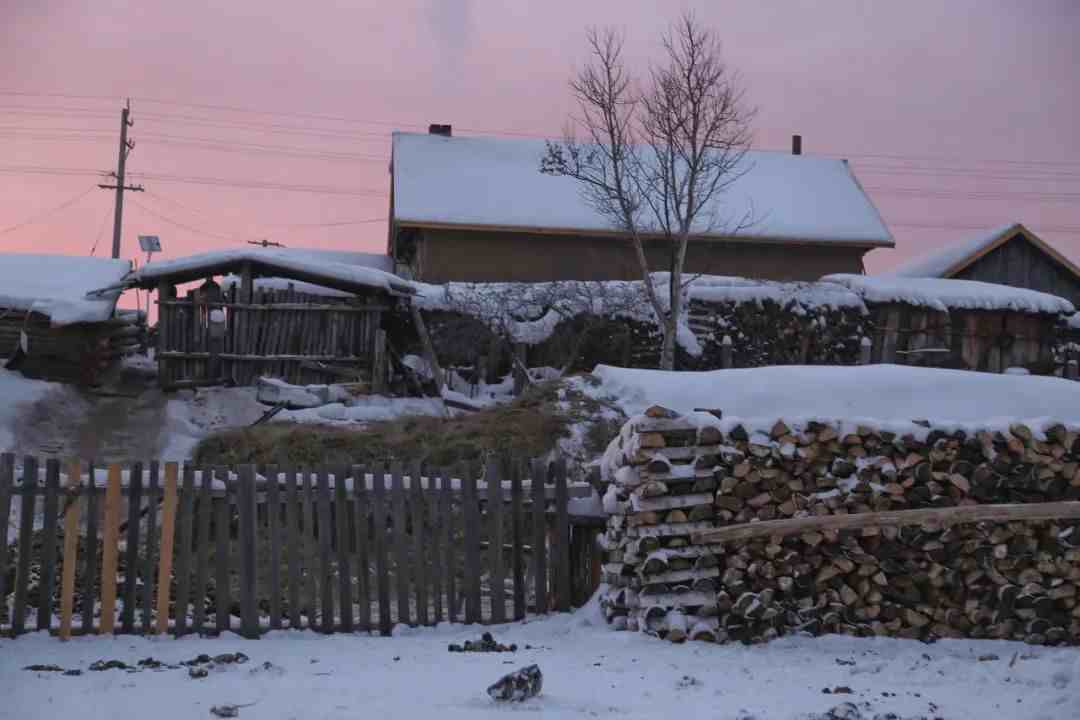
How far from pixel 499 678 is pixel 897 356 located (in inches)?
781

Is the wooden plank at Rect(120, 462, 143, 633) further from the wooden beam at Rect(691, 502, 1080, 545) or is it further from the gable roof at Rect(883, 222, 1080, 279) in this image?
the gable roof at Rect(883, 222, 1080, 279)

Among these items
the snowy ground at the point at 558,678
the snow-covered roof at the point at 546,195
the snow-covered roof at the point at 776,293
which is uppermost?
the snow-covered roof at the point at 546,195

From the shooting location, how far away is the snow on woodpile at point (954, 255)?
30.8 metres

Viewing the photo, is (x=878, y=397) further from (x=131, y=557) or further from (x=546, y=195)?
(x=546, y=195)

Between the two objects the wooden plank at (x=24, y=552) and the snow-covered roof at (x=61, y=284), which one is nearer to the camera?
the wooden plank at (x=24, y=552)

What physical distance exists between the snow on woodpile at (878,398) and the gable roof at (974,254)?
22298mm

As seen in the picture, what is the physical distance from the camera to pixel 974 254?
30875 mm

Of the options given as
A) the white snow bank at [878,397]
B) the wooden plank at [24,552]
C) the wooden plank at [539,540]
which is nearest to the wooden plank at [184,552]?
the wooden plank at [24,552]

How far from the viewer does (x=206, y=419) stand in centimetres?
2025

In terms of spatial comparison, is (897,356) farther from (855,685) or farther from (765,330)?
(855,685)

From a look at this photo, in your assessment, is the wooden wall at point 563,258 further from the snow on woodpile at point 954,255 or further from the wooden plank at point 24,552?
the wooden plank at point 24,552

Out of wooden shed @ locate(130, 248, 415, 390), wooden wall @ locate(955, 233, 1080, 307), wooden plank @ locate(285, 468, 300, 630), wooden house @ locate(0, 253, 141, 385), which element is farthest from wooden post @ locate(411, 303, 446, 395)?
wooden wall @ locate(955, 233, 1080, 307)

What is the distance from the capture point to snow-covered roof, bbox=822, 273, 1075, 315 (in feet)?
80.5

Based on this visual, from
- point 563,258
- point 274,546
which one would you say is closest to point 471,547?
point 274,546
